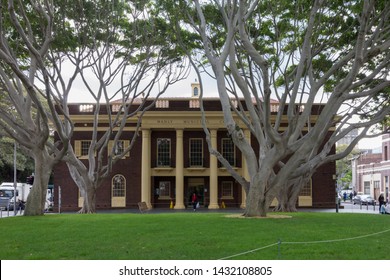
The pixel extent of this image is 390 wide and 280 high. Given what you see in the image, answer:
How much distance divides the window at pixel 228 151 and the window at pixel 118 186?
887 cm

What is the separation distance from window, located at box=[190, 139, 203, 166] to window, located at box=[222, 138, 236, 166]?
1968 millimetres

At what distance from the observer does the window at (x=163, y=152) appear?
158ft

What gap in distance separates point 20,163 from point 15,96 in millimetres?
35279

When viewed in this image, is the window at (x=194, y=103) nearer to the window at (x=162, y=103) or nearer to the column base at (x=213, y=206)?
the window at (x=162, y=103)

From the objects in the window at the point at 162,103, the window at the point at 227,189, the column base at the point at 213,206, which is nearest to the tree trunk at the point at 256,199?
the column base at the point at 213,206

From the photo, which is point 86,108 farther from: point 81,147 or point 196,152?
point 196,152

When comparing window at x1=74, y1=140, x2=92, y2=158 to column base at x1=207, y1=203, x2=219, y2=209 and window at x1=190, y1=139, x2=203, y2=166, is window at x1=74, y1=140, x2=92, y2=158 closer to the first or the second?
window at x1=190, y1=139, x2=203, y2=166

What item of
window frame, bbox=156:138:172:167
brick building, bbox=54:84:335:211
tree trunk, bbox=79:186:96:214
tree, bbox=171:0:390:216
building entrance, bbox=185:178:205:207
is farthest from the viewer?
building entrance, bbox=185:178:205:207

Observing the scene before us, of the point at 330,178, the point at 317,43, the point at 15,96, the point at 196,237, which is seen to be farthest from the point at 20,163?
the point at 196,237

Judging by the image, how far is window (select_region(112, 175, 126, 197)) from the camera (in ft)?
156

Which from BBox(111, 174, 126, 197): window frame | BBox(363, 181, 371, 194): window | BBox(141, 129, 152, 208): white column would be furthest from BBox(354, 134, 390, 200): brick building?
BBox(111, 174, 126, 197): window frame

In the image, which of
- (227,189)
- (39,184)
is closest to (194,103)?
(227,189)

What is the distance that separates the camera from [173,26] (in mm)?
26469

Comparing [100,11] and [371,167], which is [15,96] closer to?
[100,11]
